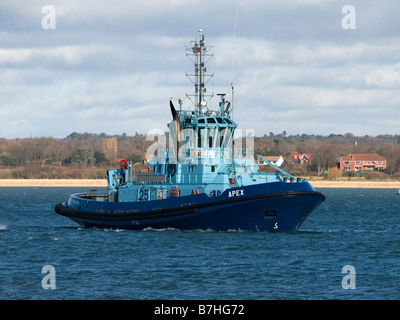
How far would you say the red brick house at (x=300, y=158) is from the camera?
561ft

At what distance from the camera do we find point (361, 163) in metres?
173

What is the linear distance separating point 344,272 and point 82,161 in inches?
5530

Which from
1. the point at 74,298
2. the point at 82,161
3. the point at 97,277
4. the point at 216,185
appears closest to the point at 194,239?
the point at 216,185

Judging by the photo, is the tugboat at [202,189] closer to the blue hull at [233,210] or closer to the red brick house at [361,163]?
the blue hull at [233,210]

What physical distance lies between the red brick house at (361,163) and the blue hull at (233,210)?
136316 mm

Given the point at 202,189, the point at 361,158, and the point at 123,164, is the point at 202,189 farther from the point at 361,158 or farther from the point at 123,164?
the point at 361,158

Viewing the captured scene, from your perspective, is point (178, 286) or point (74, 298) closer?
point (74, 298)

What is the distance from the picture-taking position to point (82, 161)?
16512 centimetres

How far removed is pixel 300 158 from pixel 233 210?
452 ft

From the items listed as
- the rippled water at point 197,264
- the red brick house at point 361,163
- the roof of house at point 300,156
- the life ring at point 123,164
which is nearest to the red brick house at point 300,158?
the roof of house at point 300,156

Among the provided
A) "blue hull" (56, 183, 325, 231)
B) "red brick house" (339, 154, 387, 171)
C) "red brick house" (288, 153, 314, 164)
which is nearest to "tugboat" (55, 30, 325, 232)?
"blue hull" (56, 183, 325, 231)

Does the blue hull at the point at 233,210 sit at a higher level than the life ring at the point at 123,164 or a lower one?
lower
